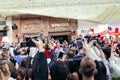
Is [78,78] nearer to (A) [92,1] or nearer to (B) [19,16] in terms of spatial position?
(B) [19,16]

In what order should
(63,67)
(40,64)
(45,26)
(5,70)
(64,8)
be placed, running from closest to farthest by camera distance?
(63,67) < (5,70) < (40,64) < (45,26) < (64,8)

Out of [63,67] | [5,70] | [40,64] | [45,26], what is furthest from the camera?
[45,26]

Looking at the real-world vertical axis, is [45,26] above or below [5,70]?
above

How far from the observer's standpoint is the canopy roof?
32.0 metres

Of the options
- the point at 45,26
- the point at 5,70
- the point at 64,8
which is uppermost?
the point at 64,8

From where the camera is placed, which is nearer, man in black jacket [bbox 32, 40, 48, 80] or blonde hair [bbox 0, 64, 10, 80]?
blonde hair [bbox 0, 64, 10, 80]

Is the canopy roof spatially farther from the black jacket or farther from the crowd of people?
the black jacket

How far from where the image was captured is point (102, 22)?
29.3m

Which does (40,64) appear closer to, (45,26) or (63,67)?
(63,67)

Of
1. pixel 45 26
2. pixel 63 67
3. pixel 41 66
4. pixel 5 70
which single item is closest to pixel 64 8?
Answer: pixel 45 26

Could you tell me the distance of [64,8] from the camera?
3319 centimetres

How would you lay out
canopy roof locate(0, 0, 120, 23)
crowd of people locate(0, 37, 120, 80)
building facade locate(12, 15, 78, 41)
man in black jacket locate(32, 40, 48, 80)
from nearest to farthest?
crowd of people locate(0, 37, 120, 80)
man in black jacket locate(32, 40, 48, 80)
building facade locate(12, 15, 78, 41)
canopy roof locate(0, 0, 120, 23)

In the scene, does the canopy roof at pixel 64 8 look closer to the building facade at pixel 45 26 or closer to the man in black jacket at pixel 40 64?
the building facade at pixel 45 26

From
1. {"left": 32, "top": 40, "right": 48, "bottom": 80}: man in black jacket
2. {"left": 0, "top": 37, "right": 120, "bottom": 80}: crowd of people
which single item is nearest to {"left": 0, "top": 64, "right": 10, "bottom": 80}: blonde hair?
{"left": 0, "top": 37, "right": 120, "bottom": 80}: crowd of people
